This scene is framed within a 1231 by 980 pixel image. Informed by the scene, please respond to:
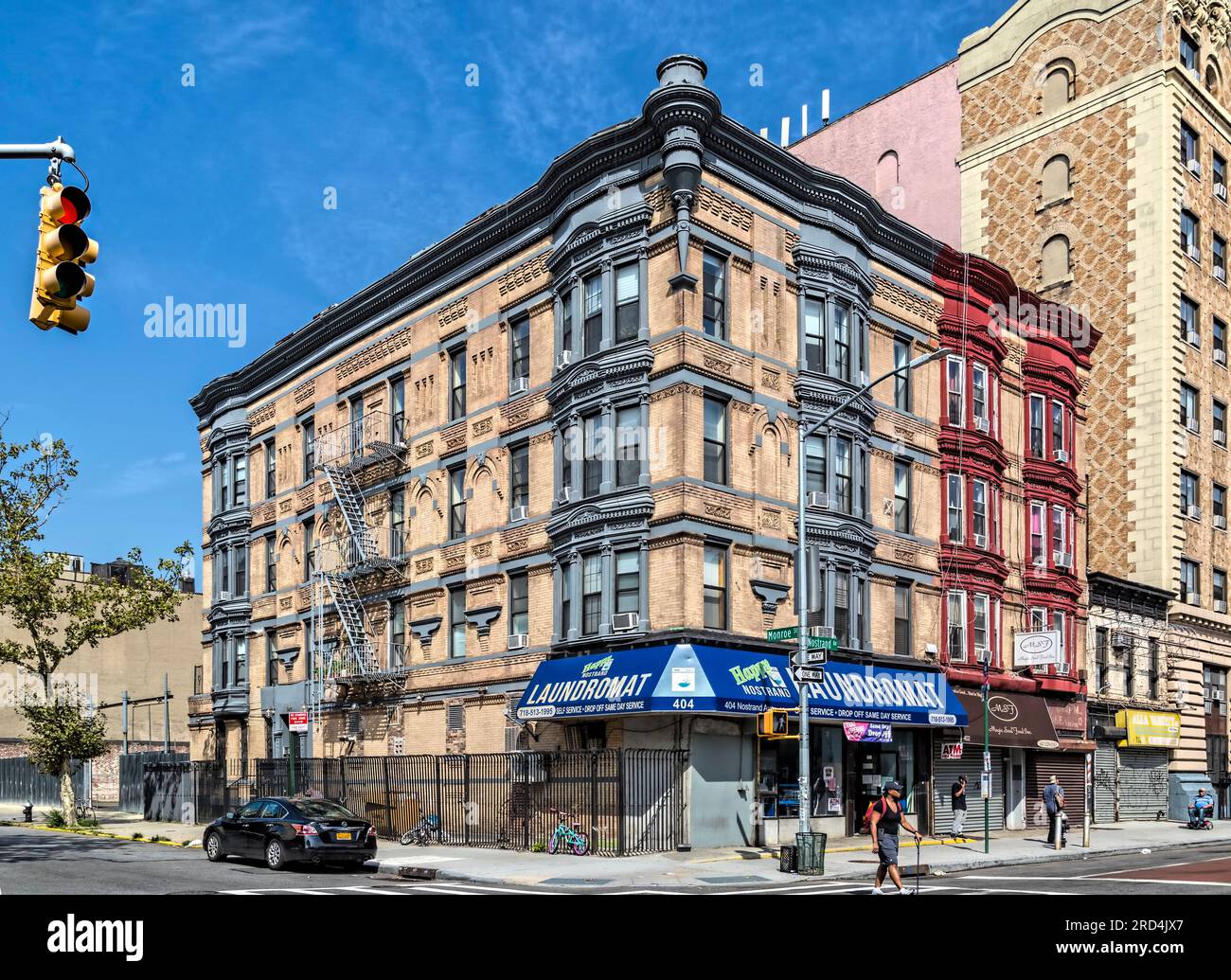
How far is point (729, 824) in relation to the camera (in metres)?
28.2

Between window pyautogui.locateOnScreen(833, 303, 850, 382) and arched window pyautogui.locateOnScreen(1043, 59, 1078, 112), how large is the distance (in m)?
22.7

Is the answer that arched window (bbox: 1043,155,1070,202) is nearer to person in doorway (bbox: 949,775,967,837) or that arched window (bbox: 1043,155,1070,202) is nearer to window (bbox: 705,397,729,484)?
person in doorway (bbox: 949,775,967,837)

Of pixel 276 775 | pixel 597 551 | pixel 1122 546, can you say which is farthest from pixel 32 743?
pixel 1122 546

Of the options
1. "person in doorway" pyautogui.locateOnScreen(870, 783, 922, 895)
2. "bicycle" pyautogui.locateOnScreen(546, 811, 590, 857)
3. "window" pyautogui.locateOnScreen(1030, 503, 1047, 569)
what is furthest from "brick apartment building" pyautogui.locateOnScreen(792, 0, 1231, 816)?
"person in doorway" pyautogui.locateOnScreen(870, 783, 922, 895)

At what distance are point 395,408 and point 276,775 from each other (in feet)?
39.1

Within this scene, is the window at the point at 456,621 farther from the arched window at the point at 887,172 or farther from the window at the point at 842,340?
the arched window at the point at 887,172

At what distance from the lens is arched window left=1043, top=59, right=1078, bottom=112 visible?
49.3 metres

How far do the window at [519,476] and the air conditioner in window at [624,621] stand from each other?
219 inches

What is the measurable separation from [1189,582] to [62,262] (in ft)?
150

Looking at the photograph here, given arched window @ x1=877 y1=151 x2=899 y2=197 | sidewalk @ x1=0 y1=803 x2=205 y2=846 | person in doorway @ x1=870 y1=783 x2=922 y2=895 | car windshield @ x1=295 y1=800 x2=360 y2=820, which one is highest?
arched window @ x1=877 y1=151 x2=899 y2=197

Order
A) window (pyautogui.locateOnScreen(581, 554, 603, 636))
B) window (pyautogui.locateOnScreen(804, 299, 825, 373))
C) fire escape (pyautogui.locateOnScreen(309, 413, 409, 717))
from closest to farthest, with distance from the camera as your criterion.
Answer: window (pyautogui.locateOnScreen(581, 554, 603, 636)), window (pyautogui.locateOnScreen(804, 299, 825, 373)), fire escape (pyautogui.locateOnScreen(309, 413, 409, 717))

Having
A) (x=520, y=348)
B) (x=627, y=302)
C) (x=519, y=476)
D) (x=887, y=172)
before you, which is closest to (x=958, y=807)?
(x=519, y=476)

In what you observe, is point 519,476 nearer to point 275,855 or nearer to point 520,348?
point 520,348

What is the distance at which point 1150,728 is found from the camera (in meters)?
44.1
